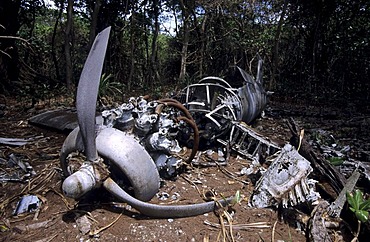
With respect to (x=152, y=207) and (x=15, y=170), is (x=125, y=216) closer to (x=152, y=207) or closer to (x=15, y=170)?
(x=152, y=207)

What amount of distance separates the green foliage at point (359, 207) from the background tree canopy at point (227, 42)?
8171mm

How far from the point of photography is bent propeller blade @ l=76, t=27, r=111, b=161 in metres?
2.54

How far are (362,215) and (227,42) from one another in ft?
36.4

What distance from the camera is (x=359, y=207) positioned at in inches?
107

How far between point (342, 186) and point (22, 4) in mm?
12320

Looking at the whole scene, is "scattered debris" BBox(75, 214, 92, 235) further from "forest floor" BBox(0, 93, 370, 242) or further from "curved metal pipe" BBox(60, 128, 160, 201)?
"curved metal pipe" BBox(60, 128, 160, 201)

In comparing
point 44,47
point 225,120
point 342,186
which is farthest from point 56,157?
point 44,47

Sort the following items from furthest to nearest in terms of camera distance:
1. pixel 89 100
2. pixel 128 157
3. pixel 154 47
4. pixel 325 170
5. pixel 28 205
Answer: pixel 154 47 < pixel 325 170 < pixel 28 205 < pixel 128 157 < pixel 89 100

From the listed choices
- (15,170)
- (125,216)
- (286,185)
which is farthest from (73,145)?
(286,185)

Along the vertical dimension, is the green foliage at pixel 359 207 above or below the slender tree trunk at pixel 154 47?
below

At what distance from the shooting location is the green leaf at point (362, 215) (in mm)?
2613

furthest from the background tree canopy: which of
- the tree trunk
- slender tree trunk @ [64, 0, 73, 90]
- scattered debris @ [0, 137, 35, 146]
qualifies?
scattered debris @ [0, 137, 35, 146]

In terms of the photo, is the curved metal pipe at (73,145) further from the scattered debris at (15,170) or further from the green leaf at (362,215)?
the green leaf at (362,215)

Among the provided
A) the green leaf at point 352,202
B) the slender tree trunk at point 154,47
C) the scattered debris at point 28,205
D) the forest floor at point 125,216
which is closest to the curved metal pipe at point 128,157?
the forest floor at point 125,216
